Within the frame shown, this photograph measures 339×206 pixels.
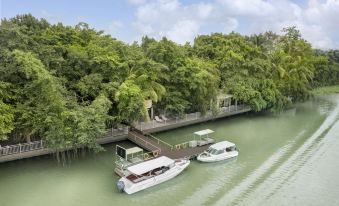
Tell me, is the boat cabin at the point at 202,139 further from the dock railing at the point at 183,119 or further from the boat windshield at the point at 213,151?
the dock railing at the point at 183,119

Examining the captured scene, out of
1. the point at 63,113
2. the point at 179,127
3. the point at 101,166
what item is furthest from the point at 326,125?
the point at 63,113

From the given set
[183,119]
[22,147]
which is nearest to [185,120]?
[183,119]

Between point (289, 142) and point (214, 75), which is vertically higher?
point (214, 75)

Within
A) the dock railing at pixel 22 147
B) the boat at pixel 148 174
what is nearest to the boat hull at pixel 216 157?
the boat at pixel 148 174

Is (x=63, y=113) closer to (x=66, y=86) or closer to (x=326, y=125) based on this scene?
(x=66, y=86)

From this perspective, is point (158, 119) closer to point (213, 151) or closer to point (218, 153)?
point (213, 151)
